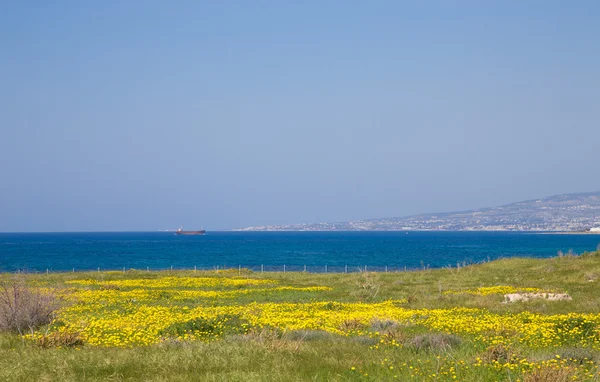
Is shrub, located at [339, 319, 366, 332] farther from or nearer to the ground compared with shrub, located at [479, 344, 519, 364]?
nearer to the ground

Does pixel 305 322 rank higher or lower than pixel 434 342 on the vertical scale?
lower

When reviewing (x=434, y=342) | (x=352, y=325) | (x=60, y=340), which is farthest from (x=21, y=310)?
(x=434, y=342)

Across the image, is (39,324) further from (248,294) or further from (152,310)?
(248,294)

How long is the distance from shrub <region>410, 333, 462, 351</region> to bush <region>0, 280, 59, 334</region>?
11.3 m

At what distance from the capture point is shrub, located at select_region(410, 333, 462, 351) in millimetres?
14519

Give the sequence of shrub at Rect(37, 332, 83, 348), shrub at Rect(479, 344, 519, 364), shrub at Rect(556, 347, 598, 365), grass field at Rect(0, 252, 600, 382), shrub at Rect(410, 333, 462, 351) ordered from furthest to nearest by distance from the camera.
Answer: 1. shrub at Rect(37, 332, 83, 348)
2. shrub at Rect(410, 333, 462, 351)
3. shrub at Rect(556, 347, 598, 365)
4. shrub at Rect(479, 344, 519, 364)
5. grass field at Rect(0, 252, 600, 382)

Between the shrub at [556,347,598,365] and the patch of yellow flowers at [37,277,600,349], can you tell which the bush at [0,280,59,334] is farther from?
the shrub at [556,347,598,365]

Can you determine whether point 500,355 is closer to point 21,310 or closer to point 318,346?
point 318,346

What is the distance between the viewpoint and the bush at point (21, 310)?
60.0 feet

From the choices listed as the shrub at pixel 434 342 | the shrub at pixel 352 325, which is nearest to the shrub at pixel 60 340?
the shrub at pixel 434 342

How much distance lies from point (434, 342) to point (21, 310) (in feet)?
40.0

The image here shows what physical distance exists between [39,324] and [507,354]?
46.0ft

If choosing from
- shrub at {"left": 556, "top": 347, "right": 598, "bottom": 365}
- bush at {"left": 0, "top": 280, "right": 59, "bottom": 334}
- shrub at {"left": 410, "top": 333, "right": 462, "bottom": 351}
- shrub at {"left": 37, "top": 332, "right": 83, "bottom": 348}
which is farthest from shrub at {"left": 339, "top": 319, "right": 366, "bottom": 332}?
bush at {"left": 0, "top": 280, "right": 59, "bottom": 334}

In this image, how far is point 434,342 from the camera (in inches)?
594
